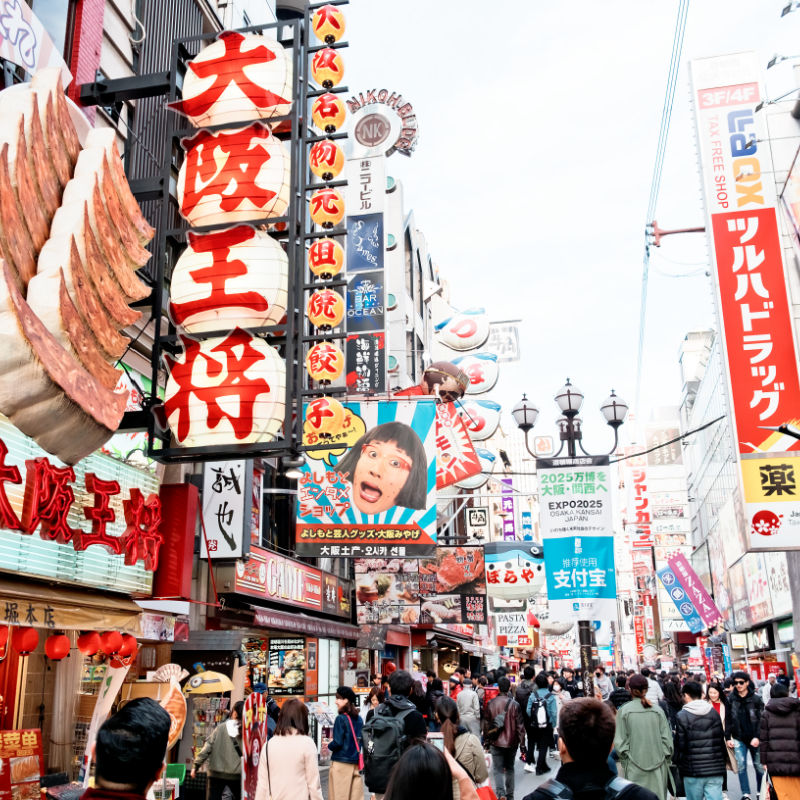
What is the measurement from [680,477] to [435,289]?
205 ft

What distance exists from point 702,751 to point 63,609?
293 inches

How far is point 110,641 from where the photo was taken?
34.5 ft

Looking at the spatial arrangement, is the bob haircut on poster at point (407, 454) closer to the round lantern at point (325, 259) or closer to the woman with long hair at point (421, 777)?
the round lantern at point (325, 259)

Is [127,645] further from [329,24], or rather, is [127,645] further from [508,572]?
[508,572]

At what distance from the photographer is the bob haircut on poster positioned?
16.9 meters

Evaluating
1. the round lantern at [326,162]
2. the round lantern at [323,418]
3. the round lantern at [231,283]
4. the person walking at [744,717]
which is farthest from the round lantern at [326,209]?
the person walking at [744,717]

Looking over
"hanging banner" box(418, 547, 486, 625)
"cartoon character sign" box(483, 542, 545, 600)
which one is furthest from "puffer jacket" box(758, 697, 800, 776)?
"cartoon character sign" box(483, 542, 545, 600)

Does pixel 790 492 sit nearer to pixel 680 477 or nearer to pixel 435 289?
pixel 435 289

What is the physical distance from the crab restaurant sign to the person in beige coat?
2424 centimetres

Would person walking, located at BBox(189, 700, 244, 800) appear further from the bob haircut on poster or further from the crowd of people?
the bob haircut on poster

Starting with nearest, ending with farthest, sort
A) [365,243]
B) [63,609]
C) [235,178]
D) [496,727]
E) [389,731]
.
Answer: [389,731] → [63,609] → [235,178] → [496,727] → [365,243]

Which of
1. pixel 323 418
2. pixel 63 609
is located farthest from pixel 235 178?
pixel 323 418

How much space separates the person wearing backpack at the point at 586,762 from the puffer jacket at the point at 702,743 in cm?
658

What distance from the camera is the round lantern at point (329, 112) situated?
52.4ft
